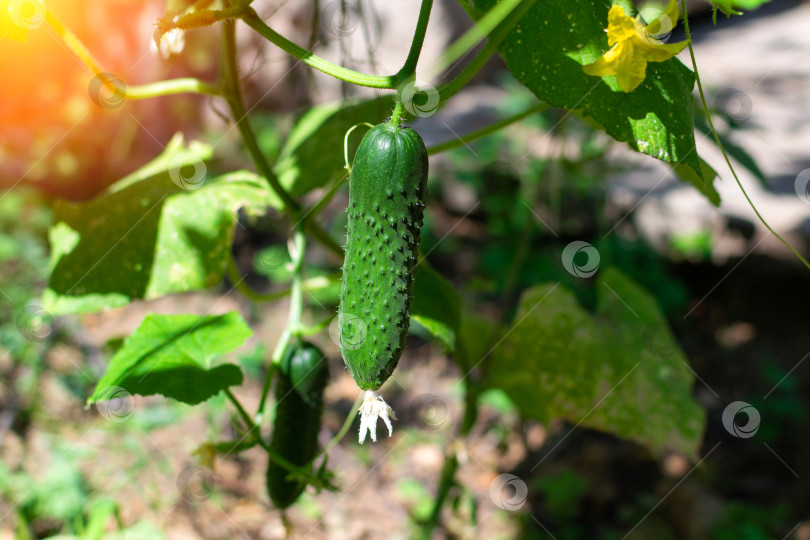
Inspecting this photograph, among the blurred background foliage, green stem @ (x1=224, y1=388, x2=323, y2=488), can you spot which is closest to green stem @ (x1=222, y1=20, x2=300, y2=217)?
the blurred background foliage

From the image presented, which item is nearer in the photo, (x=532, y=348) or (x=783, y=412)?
(x=532, y=348)

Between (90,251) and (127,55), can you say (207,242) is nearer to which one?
(90,251)

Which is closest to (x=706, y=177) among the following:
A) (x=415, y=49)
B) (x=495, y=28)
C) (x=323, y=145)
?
(x=495, y=28)

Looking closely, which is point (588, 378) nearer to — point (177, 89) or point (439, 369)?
point (177, 89)

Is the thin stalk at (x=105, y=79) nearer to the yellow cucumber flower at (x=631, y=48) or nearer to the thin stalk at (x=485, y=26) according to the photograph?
the thin stalk at (x=485, y=26)

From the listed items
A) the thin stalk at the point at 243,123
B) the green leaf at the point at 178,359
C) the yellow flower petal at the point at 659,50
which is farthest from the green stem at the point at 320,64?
the green leaf at the point at 178,359

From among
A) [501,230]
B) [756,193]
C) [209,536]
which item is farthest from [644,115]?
[756,193]

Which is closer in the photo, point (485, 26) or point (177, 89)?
point (485, 26)
